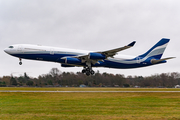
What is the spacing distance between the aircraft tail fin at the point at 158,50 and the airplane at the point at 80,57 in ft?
2.98

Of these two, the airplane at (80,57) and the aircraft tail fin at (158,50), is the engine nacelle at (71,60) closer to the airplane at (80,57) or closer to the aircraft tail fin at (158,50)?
the airplane at (80,57)

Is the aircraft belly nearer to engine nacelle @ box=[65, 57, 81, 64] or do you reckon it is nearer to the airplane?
the airplane

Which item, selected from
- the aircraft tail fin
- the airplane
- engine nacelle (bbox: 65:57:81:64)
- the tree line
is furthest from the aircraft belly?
the tree line

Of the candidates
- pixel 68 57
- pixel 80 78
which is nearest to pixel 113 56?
pixel 68 57

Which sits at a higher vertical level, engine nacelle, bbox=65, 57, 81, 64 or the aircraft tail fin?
the aircraft tail fin

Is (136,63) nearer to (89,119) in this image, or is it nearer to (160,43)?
(160,43)

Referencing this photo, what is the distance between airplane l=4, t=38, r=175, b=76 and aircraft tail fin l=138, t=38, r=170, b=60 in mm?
910

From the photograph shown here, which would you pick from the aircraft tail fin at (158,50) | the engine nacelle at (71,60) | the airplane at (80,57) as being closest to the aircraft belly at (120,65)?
the airplane at (80,57)

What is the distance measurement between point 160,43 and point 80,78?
50220mm

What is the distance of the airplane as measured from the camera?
36438 mm

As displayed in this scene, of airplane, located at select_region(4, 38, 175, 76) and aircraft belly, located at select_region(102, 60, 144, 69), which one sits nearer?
airplane, located at select_region(4, 38, 175, 76)

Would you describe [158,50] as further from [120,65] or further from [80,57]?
[80,57]

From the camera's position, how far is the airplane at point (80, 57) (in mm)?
36438

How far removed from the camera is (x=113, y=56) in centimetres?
4162
